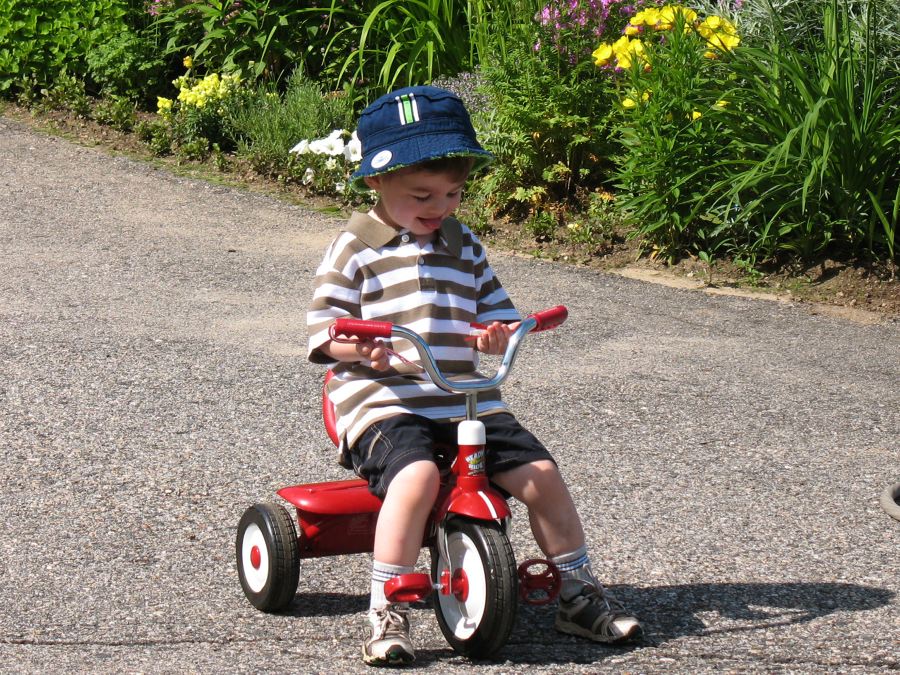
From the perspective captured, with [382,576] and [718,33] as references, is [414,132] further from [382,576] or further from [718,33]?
[718,33]

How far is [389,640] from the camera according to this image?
8.54ft

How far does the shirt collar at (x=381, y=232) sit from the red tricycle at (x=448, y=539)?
0.28 m

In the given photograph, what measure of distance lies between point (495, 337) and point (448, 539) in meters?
0.46

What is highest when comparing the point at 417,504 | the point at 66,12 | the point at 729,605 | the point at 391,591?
the point at 66,12

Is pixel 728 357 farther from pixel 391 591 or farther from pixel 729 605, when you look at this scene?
pixel 391 591

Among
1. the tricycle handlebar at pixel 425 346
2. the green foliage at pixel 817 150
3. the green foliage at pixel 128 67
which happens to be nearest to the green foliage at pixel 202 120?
the green foliage at pixel 128 67

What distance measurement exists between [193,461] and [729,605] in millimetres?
1865

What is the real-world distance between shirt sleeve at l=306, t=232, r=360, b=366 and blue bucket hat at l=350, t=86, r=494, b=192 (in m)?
0.20

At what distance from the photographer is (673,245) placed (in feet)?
22.1

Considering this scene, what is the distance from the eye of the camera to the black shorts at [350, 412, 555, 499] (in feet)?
8.80

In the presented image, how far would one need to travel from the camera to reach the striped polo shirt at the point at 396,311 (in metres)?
2.81

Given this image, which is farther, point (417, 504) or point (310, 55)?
point (310, 55)

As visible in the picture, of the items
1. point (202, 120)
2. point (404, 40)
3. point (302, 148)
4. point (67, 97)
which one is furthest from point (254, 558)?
point (67, 97)

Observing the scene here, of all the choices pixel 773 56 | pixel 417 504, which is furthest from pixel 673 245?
pixel 417 504
